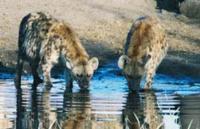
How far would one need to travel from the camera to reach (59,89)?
46.5 ft

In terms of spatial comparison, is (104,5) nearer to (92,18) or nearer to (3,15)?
(92,18)

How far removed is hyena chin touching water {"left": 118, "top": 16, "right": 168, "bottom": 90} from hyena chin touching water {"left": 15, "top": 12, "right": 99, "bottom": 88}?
0.56 m

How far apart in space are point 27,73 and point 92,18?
8.71 m

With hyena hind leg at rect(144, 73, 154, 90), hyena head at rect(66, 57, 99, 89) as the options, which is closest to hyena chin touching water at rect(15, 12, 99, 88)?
hyena head at rect(66, 57, 99, 89)

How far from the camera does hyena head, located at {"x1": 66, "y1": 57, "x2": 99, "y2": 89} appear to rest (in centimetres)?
1387

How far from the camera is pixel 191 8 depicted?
103ft

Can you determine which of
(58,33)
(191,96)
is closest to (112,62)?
(58,33)

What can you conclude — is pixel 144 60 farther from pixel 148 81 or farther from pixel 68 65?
pixel 68 65

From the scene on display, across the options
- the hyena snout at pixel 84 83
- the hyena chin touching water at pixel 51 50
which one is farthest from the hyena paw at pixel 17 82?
the hyena snout at pixel 84 83

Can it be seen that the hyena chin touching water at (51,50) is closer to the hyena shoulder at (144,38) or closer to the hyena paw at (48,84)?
the hyena paw at (48,84)

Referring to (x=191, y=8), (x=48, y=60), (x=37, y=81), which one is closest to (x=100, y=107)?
(x=48, y=60)

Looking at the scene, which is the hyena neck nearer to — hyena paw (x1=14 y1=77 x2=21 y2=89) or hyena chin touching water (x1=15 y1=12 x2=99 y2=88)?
hyena chin touching water (x1=15 y1=12 x2=99 y2=88)

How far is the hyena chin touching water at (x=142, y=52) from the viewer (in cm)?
1377

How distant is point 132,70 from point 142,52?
450 millimetres
